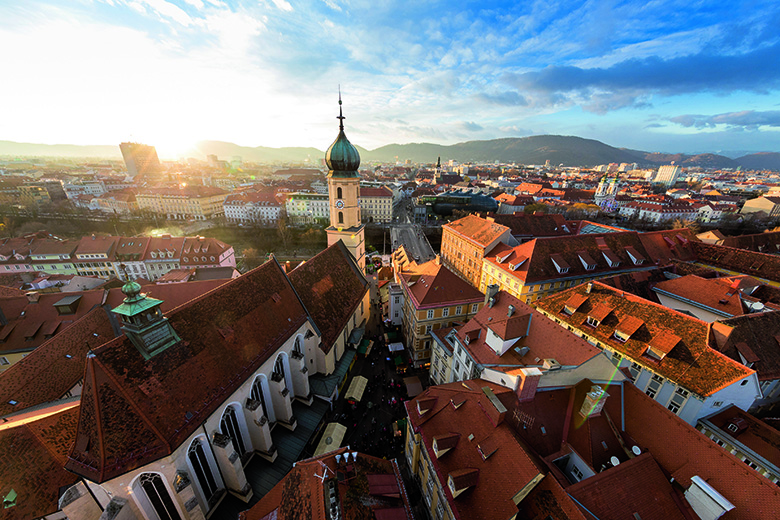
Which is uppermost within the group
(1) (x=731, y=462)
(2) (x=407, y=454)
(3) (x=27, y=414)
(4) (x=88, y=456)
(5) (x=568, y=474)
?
(4) (x=88, y=456)

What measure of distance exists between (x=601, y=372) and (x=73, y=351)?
36.9 meters

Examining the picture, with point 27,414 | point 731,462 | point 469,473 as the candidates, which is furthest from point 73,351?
point 731,462

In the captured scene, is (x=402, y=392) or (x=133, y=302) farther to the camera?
(x=402, y=392)

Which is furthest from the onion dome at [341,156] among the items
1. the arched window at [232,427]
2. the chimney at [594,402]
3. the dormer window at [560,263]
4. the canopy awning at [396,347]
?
the dormer window at [560,263]

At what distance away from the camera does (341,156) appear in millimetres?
28500

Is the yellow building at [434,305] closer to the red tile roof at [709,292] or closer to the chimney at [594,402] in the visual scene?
the chimney at [594,402]

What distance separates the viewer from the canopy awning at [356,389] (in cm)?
2495

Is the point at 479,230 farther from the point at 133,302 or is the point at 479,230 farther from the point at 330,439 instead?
the point at 133,302

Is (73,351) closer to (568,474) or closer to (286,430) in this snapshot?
(286,430)

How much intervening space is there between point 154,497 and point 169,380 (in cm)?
541

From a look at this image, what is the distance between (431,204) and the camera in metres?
105

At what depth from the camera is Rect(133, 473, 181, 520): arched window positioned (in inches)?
490

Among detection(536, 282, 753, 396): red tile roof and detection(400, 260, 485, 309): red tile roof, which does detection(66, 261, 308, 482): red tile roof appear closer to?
detection(400, 260, 485, 309): red tile roof

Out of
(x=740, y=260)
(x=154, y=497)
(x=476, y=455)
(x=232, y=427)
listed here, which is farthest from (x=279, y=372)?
(x=740, y=260)
